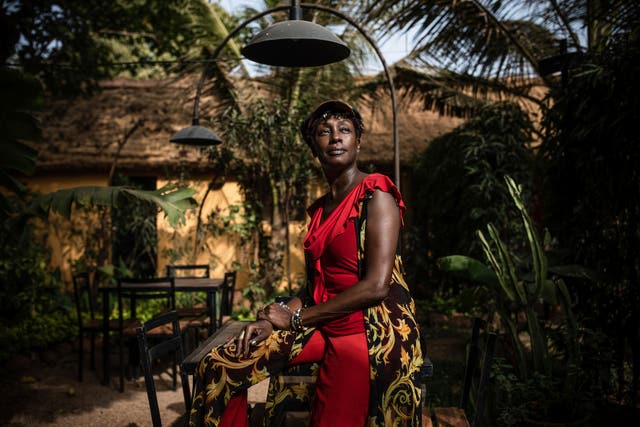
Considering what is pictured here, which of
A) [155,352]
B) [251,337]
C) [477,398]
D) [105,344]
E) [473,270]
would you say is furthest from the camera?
[105,344]

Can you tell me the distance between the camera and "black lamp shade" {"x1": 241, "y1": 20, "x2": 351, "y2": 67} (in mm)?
2796

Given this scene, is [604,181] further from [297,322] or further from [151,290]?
[151,290]

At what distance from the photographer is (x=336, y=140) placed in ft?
6.36

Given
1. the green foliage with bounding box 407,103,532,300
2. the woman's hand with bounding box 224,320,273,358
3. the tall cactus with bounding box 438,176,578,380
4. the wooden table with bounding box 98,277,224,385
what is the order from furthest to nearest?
the green foliage with bounding box 407,103,532,300 < the wooden table with bounding box 98,277,224,385 < the tall cactus with bounding box 438,176,578,380 < the woman's hand with bounding box 224,320,273,358

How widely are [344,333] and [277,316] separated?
0.27 m

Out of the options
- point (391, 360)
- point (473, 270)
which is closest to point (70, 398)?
point (473, 270)

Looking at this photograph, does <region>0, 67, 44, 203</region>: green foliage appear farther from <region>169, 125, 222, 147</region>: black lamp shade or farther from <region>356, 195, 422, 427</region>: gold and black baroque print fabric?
<region>356, 195, 422, 427</region>: gold and black baroque print fabric

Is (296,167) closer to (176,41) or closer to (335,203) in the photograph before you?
(335,203)

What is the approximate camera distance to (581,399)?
139 inches

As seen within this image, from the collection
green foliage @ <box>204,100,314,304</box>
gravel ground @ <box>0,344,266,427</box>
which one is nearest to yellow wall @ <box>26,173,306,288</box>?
green foliage @ <box>204,100,314,304</box>

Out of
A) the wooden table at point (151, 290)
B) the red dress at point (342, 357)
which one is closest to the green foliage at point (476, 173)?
the wooden table at point (151, 290)

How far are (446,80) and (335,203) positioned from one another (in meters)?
7.38

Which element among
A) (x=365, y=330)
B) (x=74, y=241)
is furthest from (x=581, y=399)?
(x=74, y=241)

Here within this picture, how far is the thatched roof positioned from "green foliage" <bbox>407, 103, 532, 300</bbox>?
178 centimetres
